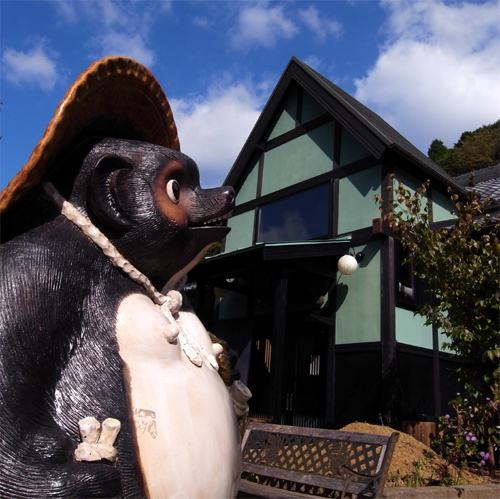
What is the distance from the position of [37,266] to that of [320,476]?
3561mm

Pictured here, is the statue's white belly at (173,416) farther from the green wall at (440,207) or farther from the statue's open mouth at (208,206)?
the green wall at (440,207)

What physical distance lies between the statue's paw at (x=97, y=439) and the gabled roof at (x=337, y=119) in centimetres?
738

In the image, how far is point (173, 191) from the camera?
1757 mm

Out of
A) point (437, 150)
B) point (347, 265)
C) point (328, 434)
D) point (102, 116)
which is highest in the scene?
point (437, 150)

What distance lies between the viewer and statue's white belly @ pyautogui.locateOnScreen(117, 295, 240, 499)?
1.32m

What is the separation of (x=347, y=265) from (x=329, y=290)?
84cm

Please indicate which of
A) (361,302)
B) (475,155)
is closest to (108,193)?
(361,302)

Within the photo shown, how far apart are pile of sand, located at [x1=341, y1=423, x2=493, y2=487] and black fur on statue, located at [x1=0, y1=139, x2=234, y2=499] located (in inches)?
181

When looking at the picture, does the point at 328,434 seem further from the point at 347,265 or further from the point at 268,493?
the point at 347,265

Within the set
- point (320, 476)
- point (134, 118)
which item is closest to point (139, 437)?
point (134, 118)

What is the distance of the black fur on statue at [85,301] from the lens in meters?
1.17

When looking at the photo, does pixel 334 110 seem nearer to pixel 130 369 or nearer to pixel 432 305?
pixel 432 305

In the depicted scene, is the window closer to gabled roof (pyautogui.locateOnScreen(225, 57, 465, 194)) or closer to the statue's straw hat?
gabled roof (pyautogui.locateOnScreen(225, 57, 465, 194))

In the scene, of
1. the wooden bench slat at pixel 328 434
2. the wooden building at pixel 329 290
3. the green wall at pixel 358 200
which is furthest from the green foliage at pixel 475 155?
the wooden bench slat at pixel 328 434
